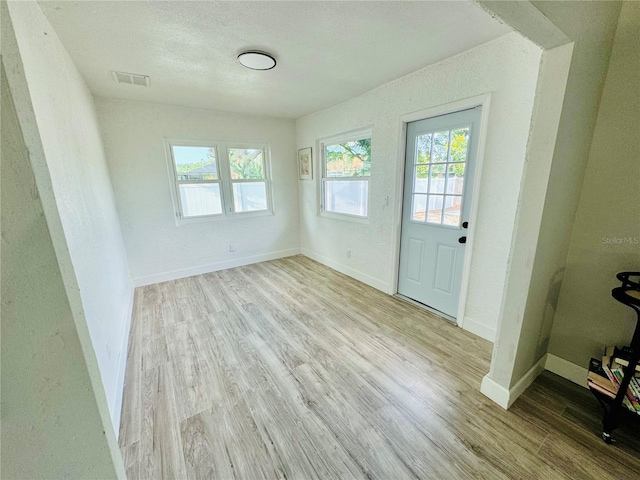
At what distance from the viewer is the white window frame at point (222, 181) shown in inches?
137

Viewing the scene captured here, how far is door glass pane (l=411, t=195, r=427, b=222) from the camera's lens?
2605mm

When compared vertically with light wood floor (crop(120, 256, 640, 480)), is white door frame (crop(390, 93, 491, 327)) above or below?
above

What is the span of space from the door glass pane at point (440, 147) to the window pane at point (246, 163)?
8.95ft

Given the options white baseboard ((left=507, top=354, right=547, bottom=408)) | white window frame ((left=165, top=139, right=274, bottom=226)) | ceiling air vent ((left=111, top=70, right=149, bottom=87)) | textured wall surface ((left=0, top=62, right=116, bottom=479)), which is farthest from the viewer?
white window frame ((left=165, top=139, right=274, bottom=226))

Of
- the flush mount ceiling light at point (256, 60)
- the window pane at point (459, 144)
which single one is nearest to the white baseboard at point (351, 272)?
the window pane at point (459, 144)

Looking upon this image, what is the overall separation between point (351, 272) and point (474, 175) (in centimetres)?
201

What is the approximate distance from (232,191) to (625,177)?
4.03 m

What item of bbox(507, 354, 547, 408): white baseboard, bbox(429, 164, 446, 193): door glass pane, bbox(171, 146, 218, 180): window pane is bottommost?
bbox(507, 354, 547, 408): white baseboard

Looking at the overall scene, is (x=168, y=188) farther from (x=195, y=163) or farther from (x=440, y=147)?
(x=440, y=147)

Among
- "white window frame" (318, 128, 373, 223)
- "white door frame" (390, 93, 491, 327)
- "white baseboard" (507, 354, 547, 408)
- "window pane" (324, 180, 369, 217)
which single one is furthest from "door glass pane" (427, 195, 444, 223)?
"white baseboard" (507, 354, 547, 408)

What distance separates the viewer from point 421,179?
2598mm

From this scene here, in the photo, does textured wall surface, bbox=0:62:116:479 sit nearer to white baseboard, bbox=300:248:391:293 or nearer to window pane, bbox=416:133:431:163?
window pane, bbox=416:133:431:163

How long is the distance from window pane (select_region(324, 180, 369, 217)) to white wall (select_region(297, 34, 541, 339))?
0.72ft

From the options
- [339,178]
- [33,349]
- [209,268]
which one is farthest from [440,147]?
[209,268]
